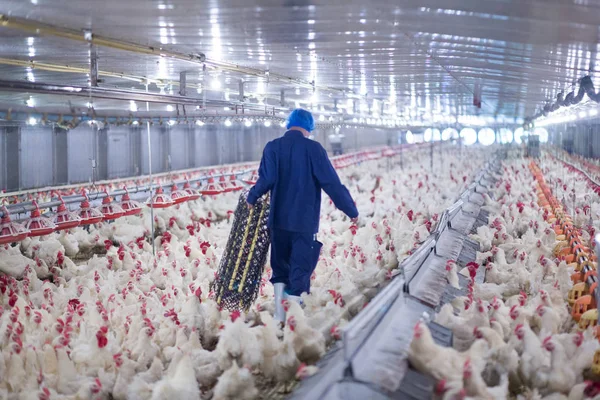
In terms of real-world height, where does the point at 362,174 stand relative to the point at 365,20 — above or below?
below

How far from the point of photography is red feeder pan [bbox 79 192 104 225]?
7625 mm

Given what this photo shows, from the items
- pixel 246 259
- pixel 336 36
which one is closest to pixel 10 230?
pixel 246 259

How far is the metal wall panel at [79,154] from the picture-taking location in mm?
16047

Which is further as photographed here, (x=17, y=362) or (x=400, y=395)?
(x=17, y=362)

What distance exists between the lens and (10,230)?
6359mm

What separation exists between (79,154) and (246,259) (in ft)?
41.7

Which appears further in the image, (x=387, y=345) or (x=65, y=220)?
(x=65, y=220)

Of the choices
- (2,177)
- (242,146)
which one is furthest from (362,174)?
(2,177)

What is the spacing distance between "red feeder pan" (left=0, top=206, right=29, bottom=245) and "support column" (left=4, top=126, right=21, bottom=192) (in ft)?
25.8

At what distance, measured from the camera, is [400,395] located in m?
2.96

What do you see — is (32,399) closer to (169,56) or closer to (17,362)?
(17,362)

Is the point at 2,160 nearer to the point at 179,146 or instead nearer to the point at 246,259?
the point at 179,146

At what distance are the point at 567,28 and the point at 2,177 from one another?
12.7m

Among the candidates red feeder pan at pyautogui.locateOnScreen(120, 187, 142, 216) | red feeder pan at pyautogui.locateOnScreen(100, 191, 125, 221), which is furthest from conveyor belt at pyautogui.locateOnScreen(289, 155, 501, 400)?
red feeder pan at pyautogui.locateOnScreen(120, 187, 142, 216)
